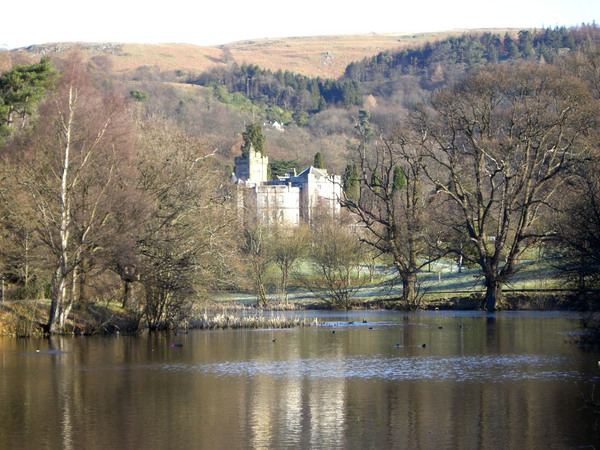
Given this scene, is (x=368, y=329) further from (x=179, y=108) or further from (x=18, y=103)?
(x=179, y=108)

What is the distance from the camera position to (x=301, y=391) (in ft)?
57.1

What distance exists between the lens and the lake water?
13.2m

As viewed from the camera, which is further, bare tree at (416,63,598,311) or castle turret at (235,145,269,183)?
castle turret at (235,145,269,183)

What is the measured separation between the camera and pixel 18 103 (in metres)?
43.4

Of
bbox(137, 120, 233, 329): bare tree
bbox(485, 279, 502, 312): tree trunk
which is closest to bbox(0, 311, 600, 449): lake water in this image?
bbox(137, 120, 233, 329): bare tree

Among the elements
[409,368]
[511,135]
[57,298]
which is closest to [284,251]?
[511,135]

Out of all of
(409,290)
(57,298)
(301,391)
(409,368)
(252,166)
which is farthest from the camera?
(252,166)

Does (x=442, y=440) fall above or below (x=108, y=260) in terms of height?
below

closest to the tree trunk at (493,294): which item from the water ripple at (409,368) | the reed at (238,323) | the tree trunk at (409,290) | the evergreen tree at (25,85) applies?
the tree trunk at (409,290)

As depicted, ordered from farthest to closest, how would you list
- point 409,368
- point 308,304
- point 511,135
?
point 308,304 < point 511,135 < point 409,368

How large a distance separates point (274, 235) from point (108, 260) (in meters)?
24.0

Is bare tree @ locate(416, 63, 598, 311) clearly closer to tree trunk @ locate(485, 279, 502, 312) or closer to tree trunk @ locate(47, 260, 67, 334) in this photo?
tree trunk @ locate(485, 279, 502, 312)

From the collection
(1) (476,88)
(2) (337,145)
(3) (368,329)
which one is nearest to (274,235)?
(1) (476,88)

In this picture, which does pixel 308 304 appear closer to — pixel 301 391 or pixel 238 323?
pixel 238 323
